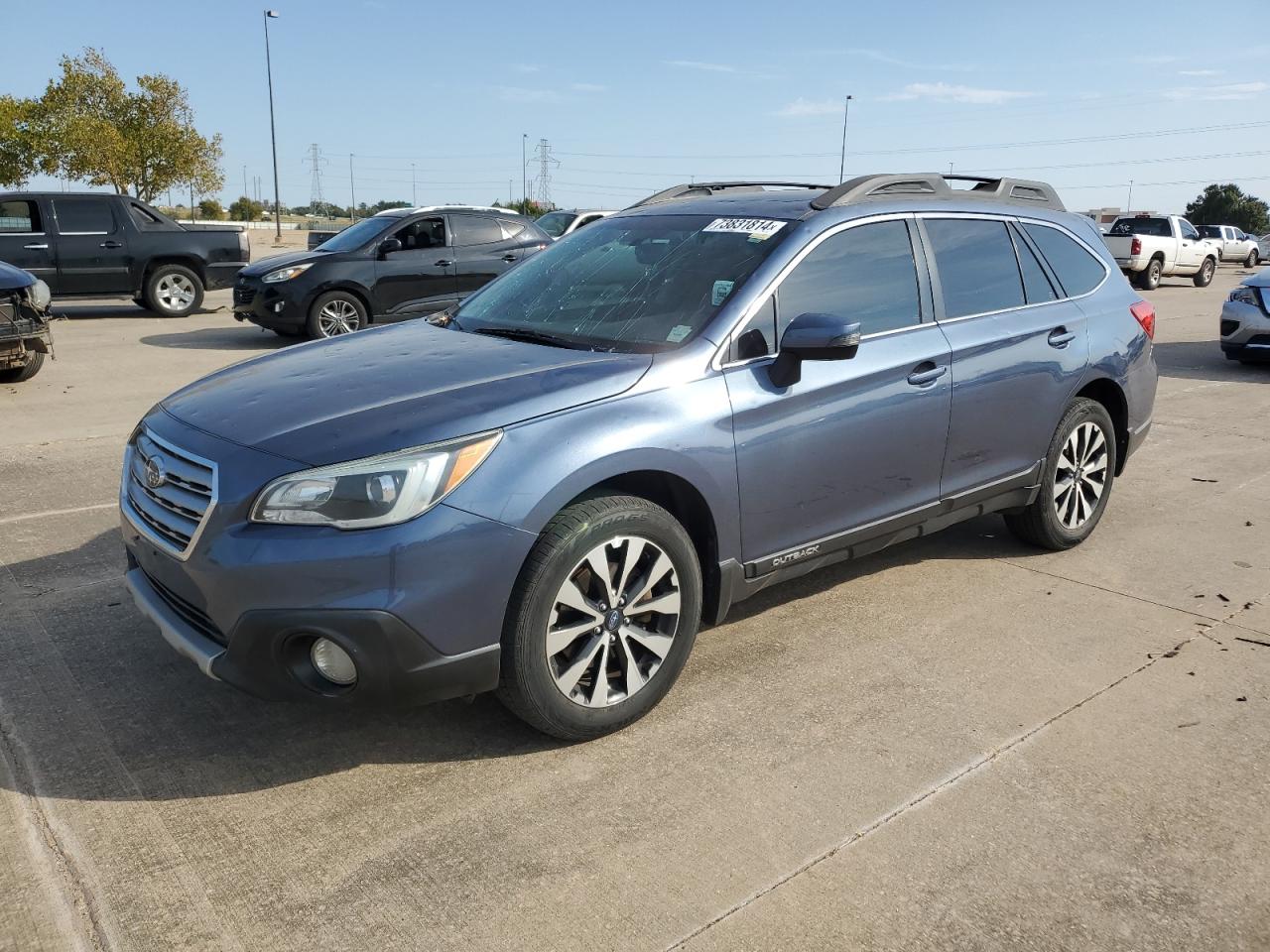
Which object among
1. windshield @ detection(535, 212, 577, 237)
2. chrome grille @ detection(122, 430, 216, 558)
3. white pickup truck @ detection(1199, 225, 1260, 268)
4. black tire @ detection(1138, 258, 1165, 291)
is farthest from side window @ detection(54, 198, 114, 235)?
white pickup truck @ detection(1199, 225, 1260, 268)

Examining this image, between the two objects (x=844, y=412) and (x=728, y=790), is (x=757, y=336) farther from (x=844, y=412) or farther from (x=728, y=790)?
(x=728, y=790)

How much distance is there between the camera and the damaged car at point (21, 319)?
350 inches

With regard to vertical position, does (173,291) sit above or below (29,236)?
below

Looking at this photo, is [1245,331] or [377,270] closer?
[1245,331]

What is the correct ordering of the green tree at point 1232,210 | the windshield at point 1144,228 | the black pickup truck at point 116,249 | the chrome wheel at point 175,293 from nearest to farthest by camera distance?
the black pickup truck at point 116,249
the chrome wheel at point 175,293
the windshield at point 1144,228
the green tree at point 1232,210

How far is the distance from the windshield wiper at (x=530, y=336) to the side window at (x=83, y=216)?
41.8ft

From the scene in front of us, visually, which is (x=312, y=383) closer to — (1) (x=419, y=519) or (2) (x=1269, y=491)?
(1) (x=419, y=519)

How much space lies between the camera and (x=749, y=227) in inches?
164

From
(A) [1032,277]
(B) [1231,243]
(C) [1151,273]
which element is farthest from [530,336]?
(B) [1231,243]

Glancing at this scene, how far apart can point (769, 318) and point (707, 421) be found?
539 mm

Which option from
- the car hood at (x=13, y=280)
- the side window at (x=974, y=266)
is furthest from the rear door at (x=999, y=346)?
the car hood at (x=13, y=280)

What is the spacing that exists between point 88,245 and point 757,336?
44.8ft

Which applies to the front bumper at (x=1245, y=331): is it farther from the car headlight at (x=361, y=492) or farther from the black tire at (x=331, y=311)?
the car headlight at (x=361, y=492)

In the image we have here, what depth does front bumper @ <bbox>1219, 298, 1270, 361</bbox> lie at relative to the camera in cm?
1166
